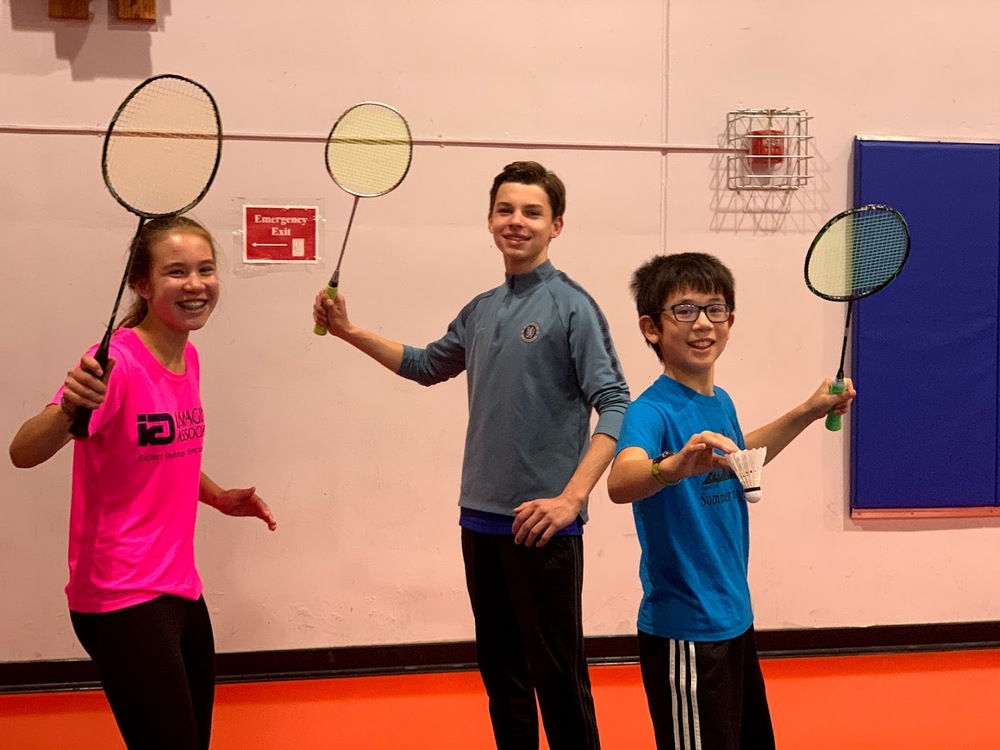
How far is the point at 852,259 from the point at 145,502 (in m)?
2.06

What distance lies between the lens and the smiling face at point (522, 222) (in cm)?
320

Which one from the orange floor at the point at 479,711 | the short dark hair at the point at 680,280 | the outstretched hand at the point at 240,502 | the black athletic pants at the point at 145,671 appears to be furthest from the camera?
the orange floor at the point at 479,711

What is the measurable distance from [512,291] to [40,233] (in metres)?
2.59

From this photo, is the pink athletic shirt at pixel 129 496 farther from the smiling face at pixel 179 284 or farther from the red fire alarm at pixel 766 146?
the red fire alarm at pixel 766 146

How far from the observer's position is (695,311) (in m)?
2.65

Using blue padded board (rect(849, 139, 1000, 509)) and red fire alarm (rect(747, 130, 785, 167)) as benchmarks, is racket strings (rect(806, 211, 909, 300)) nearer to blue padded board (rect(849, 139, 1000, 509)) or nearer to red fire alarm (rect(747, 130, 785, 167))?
red fire alarm (rect(747, 130, 785, 167))

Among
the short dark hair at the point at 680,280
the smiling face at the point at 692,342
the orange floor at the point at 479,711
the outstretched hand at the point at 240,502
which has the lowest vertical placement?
the orange floor at the point at 479,711

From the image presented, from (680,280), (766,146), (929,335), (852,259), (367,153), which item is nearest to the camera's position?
(680,280)

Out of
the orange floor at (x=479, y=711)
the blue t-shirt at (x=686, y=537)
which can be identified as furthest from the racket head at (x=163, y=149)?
the orange floor at (x=479, y=711)

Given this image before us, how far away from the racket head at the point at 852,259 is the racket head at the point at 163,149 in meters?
1.68

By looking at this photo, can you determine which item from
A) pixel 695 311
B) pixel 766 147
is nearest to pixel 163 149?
pixel 695 311

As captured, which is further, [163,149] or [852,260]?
[852,260]

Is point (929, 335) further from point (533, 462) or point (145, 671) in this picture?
point (145, 671)

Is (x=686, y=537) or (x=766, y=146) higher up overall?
(x=766, y=146)
